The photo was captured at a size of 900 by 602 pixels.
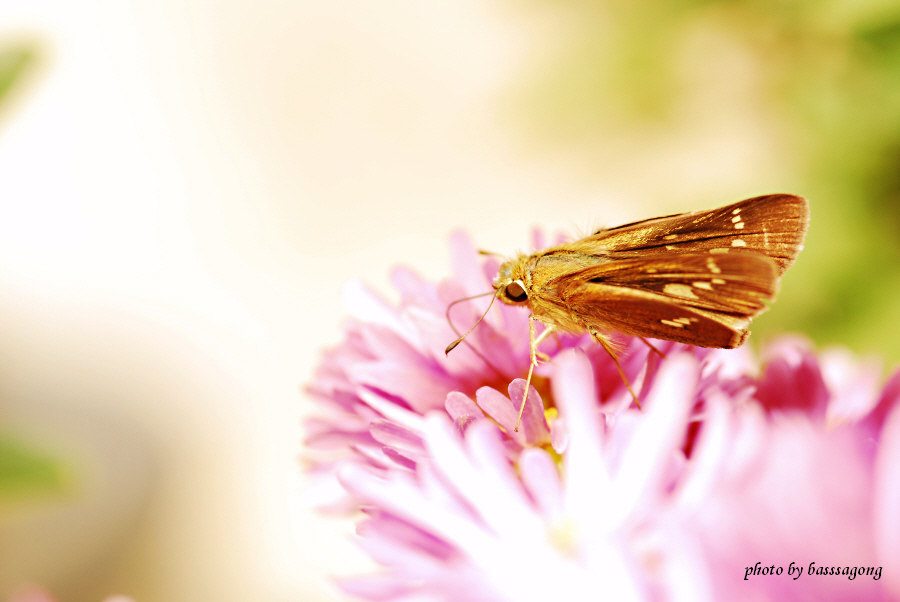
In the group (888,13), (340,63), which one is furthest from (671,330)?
(340,63)

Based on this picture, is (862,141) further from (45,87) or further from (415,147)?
(45,87)

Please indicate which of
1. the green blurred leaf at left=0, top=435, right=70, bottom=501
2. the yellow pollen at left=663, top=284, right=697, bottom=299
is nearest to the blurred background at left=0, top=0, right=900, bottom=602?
the green blurred leaf at left=0, top=435, right=70, bottom=501

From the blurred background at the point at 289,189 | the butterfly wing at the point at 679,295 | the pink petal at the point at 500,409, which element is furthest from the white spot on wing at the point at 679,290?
the blurred background at the point at 289,189

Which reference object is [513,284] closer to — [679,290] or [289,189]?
[679,290]

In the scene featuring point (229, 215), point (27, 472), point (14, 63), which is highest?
point (229, 215)

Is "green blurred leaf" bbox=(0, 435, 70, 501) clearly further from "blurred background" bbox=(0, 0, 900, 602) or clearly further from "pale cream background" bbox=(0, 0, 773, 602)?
"pale cream background" bbox=(0, 0, 773, 602)

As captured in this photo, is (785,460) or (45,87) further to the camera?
(45,87)

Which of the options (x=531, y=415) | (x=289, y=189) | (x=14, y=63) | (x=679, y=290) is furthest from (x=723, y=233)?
(x=289, y=189)
